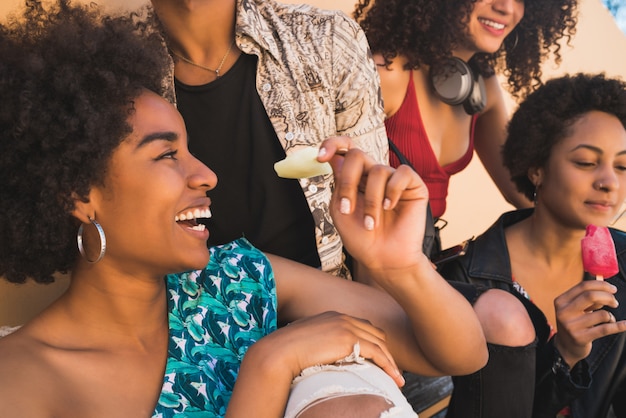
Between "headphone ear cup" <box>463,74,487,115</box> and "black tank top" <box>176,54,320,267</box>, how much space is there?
1.49m

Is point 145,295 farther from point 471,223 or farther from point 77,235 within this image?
point 471,223

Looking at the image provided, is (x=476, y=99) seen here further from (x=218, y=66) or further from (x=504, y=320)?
(x=504, y=320)

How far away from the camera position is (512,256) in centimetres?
350

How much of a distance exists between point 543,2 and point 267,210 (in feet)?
8.32

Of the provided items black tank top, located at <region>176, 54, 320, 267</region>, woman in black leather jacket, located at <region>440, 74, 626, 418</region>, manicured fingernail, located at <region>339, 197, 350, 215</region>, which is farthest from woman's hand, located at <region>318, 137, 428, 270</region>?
woman in black leather jacket, located at <region>440, 74, 626, 418</region>

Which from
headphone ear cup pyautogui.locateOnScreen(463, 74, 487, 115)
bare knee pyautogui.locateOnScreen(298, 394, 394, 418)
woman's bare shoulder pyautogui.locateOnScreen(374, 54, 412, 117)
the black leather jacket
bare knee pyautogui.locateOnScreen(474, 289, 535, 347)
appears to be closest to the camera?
bare knee pyautogui.locateOnScreen(298, 394, 394, 418)

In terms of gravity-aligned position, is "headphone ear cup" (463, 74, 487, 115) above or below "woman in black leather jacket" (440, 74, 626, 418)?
above

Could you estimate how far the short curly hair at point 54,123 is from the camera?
219 cm

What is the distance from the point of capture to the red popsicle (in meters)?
2.91

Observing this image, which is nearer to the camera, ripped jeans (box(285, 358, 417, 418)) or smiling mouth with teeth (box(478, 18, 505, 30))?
ripped jeans (box(285, 358, 417, 418))

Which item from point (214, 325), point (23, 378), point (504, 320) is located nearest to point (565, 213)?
point (504, 320)

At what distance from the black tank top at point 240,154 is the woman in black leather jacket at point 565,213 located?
884 millimetres

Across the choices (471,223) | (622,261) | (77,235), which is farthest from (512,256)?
(471,223)

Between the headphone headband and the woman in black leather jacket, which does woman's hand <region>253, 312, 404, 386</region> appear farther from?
the headphone headband
